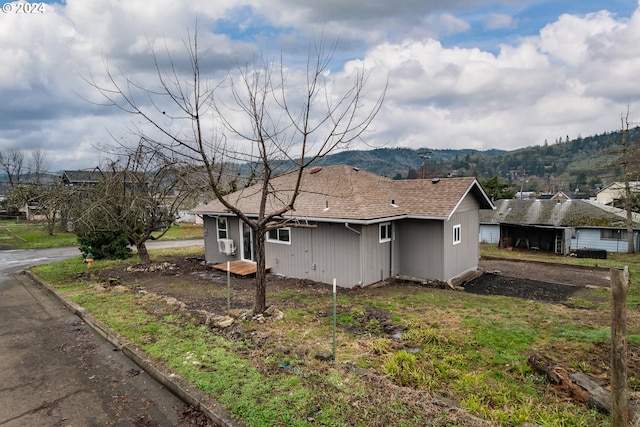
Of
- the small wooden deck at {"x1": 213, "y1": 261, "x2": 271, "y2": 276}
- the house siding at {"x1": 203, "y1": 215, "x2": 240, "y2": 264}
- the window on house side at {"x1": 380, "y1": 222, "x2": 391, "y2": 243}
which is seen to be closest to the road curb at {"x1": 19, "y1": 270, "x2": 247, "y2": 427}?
the small wooden deck at {"x1": 213, "y1": 261, "x2": 271, "y2": 276}

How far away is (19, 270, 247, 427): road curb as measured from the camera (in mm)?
4089

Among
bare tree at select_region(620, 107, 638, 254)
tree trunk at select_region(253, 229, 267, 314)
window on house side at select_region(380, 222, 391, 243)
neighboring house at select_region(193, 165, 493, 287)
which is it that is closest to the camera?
tree trunk at select_region(253, 229, 267, 314)

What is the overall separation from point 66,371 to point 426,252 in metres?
10.3

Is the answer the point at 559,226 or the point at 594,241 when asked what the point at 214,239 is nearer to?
the point at 559,226

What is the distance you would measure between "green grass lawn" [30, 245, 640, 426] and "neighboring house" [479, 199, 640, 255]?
761 inches

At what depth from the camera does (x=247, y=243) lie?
14609 mm

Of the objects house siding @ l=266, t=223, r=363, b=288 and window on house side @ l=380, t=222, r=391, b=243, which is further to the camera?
window on house side @ l=380, t=222, r=391, b=243

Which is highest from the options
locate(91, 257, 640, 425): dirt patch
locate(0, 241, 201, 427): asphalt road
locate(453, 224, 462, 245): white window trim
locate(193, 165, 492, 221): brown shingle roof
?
locate(193, 165, 492, 221): brown shingle roof

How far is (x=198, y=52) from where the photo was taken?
6516mm

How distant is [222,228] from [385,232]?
7.24m

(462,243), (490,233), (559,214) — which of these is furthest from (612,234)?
(462,243)

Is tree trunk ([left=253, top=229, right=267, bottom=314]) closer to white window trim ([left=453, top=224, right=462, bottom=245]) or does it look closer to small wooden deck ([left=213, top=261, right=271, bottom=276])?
small wooden deck ([left=213, top=261, right=271, bottom=276])

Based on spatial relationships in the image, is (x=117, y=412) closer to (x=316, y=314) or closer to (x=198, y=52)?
(x=316, y=314)

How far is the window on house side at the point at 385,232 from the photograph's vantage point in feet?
39.3
